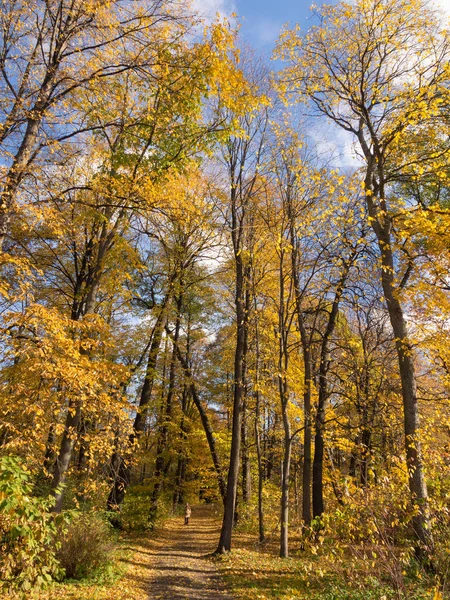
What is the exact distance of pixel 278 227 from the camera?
12359mm

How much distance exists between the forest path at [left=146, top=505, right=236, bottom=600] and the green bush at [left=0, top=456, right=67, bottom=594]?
13.0ft

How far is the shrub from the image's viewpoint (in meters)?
7.02

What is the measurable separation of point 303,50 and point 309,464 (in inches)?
468

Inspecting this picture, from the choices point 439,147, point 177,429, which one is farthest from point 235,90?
point 177,429

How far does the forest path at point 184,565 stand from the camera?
7.27m

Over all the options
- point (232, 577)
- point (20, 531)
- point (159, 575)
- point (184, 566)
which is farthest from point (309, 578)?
point (20, 531)

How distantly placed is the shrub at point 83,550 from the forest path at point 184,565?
119cm

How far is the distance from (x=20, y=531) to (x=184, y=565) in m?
7.72

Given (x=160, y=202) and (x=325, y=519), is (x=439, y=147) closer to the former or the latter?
(x=160, y=202)

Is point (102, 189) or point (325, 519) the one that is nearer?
point (325, 519)

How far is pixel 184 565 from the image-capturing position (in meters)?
9.52

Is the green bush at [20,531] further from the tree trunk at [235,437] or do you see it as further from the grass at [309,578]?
the tree trunk at [235,437]

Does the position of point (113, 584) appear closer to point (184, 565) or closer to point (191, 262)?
point (184, 565)

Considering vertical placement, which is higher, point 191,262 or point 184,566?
point 191,262
